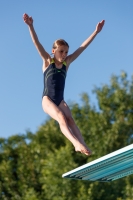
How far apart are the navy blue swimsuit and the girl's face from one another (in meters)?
0.10

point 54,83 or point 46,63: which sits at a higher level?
point 46,63

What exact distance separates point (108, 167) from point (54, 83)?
2578 mm

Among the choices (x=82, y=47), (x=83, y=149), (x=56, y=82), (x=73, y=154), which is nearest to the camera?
(x=83, y=149)

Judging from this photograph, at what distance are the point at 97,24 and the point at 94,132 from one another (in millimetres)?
11062

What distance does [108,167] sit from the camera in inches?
323

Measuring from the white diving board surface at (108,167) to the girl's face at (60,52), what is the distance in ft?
5.07

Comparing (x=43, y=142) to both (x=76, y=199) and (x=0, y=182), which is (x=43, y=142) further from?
(x=76, y=199)

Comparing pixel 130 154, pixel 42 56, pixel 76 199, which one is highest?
pixel 76 199

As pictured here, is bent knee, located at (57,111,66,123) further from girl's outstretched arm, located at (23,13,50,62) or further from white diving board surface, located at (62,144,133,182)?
white diving board surface, located at (62,144,133,182)

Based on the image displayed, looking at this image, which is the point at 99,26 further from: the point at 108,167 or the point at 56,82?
the point at 108,167

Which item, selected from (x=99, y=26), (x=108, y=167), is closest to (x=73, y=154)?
(x=108, y=167)

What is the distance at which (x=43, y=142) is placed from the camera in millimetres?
18781

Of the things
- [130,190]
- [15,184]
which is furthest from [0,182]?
[130,190]

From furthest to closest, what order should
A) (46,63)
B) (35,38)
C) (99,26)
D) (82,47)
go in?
(99,26) < (82,47) < (46,63) < (35,38)
